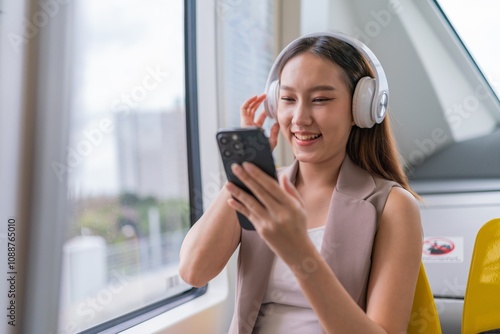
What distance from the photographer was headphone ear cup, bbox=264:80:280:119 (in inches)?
50.0

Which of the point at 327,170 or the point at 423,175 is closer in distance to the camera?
the point at 327,170

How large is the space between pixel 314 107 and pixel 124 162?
84cm

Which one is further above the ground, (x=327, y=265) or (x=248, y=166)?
(x=248, y=166)

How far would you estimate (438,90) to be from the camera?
113 inches

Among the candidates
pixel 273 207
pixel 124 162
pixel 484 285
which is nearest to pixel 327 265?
pixel 273 207

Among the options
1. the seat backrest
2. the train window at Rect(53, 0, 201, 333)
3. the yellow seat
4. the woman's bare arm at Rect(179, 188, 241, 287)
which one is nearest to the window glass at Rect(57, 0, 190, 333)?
the train window at Rect(53, 0, 201, 333)

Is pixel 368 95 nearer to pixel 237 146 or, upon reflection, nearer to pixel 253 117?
pixel 253 117

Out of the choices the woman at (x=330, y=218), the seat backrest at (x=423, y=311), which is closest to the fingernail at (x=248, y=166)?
the woman at (x=330, y=218)

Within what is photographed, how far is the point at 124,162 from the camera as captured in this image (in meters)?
1.79

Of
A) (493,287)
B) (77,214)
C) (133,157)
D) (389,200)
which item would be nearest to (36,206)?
(77,214)

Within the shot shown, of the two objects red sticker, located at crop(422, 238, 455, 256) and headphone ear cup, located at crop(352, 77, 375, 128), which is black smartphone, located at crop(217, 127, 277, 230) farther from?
red sticker, located at crop(422, 238, 455, 256)

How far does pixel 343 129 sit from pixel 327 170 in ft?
0.45

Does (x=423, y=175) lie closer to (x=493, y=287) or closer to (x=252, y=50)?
(x=252, y=50)

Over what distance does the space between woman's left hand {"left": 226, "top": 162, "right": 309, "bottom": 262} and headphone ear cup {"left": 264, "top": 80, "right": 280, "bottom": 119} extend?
429 millimetres
